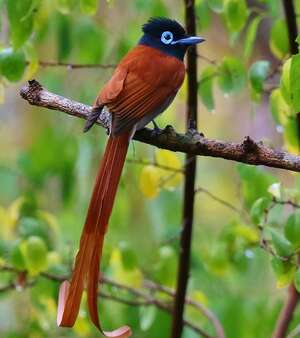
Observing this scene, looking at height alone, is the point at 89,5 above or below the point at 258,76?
above

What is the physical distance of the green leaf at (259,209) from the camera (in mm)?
2547

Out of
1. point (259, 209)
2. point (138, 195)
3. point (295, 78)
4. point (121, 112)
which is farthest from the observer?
point (138, 195)

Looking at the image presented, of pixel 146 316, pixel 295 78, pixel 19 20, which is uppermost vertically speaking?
pixel 19 20

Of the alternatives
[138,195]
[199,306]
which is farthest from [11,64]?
[138,195]

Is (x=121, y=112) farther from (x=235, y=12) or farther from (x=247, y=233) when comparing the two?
(x=247, y=233)

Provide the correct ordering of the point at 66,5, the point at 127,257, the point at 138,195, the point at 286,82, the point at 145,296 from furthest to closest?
1. the point at 138,195
2. the point at 145,296
3. the point at 127,257
4. the point at 66,5
5. the point at 286,82

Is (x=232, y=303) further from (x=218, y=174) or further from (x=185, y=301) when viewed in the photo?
(x=218, y=174)

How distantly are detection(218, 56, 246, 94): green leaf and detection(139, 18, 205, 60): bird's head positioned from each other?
162mm

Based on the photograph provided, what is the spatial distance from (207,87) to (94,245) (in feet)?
2.58

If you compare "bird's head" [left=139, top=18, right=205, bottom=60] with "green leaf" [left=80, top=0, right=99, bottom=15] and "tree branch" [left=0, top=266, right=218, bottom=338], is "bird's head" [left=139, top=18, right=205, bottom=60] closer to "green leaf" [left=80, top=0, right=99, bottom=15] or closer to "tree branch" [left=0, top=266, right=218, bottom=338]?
"green leaf" [left=80, top=0, right=99, bottom=15]

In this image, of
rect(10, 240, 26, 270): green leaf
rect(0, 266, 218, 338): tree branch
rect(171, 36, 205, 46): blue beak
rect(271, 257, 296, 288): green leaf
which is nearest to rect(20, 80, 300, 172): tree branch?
rect(271, 257, 296, 288): green leaf

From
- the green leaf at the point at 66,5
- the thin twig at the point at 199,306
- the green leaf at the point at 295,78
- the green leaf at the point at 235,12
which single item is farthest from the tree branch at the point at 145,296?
the green leaf at the point at 295,78

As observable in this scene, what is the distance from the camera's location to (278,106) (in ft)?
9.36

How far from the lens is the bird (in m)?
2.44
